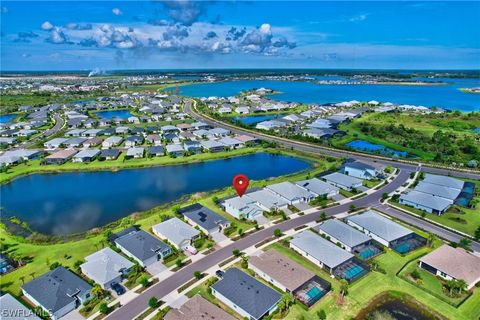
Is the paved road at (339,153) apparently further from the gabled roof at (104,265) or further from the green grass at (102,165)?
the gabled roof at (104,265)

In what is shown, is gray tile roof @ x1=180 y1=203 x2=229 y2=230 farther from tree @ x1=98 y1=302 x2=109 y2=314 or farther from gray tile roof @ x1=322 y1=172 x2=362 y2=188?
gray tile roof @ x1=322 y1=172 x2=362 y2=188

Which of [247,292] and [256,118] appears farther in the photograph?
[256,118]

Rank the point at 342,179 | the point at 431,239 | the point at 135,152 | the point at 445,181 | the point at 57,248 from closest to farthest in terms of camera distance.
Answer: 1. the point at 57,248
2. the point at 431,239
3. the point at 445,181
4. the point at 342,179
5. the point at 135,152

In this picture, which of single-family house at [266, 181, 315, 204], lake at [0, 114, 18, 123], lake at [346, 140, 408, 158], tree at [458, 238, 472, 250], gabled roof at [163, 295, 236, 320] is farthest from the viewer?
lake at [0, 114, 18, 123]

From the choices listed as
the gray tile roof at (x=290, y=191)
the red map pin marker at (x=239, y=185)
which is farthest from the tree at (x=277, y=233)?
the gray tile roof at (x=290, y=191)

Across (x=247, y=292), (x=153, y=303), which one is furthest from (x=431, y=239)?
(x=153, y=303)

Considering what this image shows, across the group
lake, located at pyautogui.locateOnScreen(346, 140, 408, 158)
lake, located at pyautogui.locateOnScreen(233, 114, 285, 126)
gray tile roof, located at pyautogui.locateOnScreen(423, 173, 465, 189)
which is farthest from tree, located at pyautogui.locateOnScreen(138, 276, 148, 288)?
lake, located at pyautogui.locateOnScreen(233, 114, 285, 126)

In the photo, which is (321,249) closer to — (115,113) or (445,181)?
(445,181)
